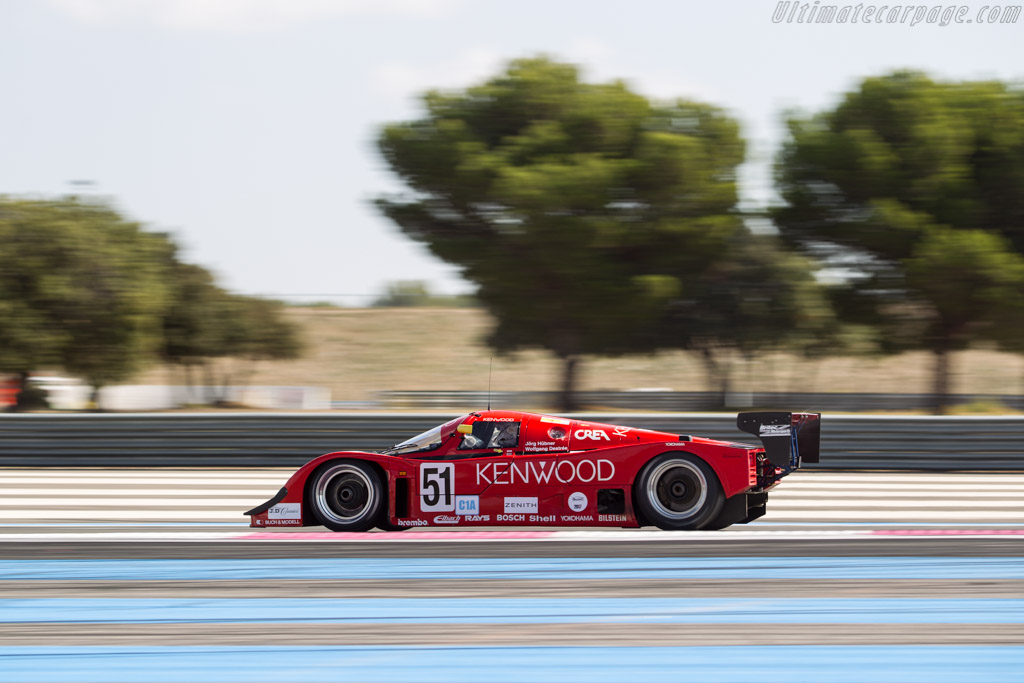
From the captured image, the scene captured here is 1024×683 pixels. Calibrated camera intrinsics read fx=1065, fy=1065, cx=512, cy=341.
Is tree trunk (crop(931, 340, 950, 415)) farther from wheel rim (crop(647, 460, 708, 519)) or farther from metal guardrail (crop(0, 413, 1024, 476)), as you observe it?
wheel rim (crop(647, 460, 708, 519))

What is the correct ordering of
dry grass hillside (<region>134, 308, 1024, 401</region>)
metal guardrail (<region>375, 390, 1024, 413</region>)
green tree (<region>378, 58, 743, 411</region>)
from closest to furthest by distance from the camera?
1. green tree (<region>378, 58, 743, 411</region>)
2. metal guardrail (<region>375, 390, 1024, 413</region>)
3. dry grass hillside (<region>134, 308, 1024, 401</region>)

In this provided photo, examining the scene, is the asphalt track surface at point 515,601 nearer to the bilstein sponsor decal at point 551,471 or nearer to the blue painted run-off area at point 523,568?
the blue painted run-off area at point 523,568

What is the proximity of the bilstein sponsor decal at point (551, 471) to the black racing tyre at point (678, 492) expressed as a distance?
0.87 feet

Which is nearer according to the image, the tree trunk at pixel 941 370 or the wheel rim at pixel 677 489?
the wheel rim at pixel 677 489

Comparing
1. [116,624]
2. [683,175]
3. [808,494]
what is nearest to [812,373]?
[683,175]

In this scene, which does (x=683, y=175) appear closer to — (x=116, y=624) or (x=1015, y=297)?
(x=1015, y=297)

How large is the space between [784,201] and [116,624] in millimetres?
22044

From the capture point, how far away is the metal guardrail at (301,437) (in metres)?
12.5

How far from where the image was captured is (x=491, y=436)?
753 centimetres

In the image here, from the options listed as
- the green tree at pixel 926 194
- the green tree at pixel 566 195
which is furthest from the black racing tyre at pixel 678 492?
the green tree at pixel 926 194

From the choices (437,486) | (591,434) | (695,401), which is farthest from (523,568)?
(695,401)

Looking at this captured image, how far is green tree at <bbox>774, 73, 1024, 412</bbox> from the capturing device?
900 inches

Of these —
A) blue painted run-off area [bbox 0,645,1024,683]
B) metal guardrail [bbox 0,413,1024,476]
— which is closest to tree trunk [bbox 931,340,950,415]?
metal guardrail [bbox 0,413,1024,476]

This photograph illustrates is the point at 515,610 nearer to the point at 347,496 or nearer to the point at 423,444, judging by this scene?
the point at 423,444
